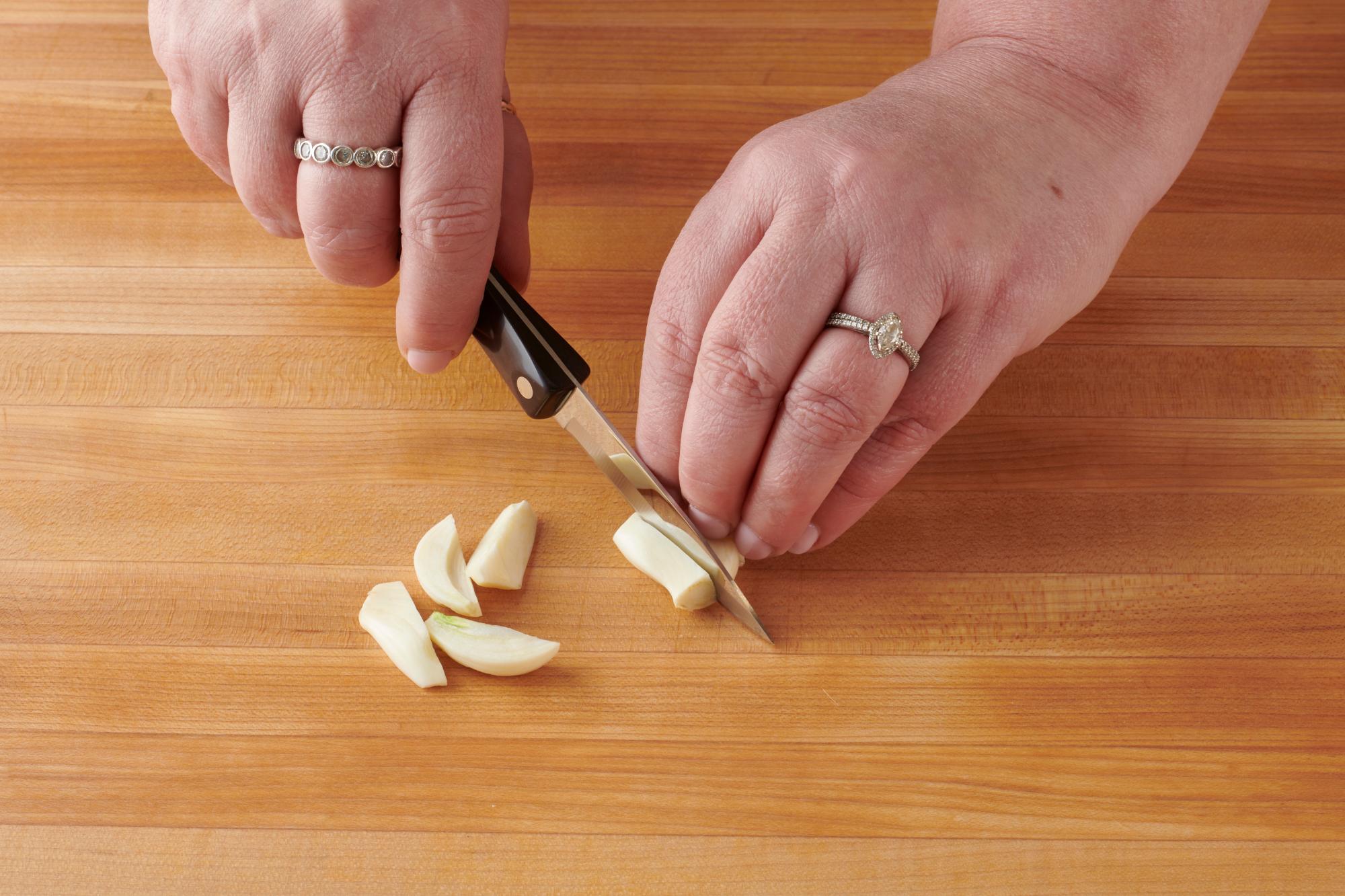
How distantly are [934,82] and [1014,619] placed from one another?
1.46 feet

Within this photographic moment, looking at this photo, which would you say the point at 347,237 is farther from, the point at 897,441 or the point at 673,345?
the point at 897,441

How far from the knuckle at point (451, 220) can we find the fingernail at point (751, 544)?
32cm

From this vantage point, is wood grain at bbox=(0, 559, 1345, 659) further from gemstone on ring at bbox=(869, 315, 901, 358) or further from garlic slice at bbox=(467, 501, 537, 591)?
gemstone on ring at bbox=(869, 315, 901, 358)

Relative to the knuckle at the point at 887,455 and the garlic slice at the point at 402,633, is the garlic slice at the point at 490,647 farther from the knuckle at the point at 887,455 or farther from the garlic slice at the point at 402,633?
the knuckle at the point at 887,455

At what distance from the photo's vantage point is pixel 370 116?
870mm

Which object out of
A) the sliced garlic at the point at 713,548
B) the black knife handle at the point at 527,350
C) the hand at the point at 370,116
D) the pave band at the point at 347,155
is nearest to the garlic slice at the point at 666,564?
the sliced garlic at the point at 713,548

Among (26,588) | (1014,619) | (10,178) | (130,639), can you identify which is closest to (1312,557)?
(1014,619)

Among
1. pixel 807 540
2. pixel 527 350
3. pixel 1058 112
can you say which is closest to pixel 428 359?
pixel 527 350

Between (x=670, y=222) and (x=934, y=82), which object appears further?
(x=670, y=222)

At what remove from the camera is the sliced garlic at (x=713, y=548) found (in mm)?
921

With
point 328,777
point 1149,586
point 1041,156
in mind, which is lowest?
point 328,777

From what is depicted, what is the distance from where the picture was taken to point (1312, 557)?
95 centimetres

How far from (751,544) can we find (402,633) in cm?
29

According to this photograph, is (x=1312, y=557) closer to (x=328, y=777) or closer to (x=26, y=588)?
(x=328, y=777)
